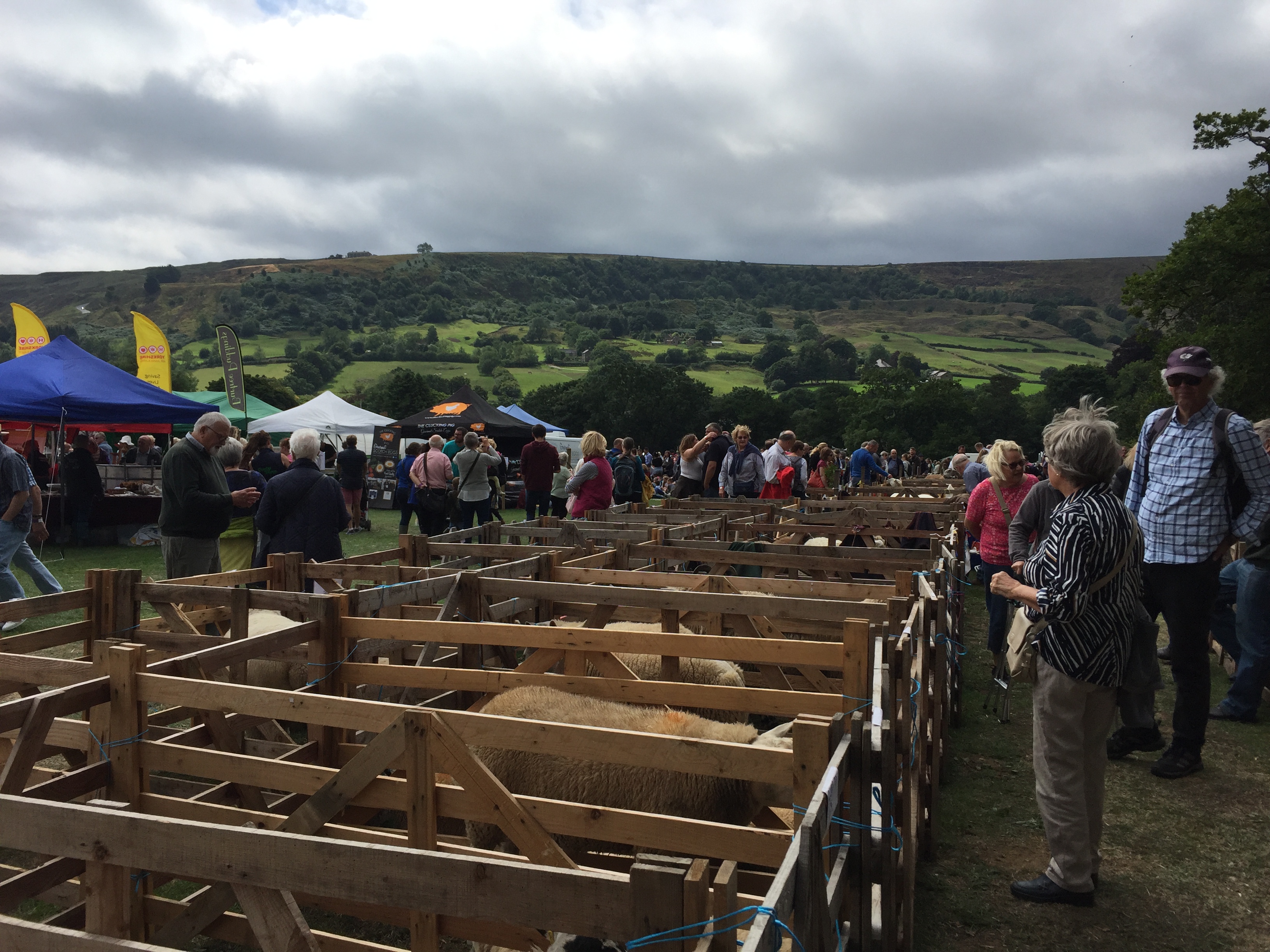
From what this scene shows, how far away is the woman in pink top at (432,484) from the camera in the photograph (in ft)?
47.1

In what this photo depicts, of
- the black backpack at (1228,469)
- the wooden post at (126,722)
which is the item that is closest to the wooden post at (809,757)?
the wooden post at (126,722)

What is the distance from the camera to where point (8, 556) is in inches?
350

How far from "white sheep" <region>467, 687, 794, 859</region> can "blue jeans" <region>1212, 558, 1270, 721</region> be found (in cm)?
458

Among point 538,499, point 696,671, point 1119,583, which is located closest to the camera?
point 1119,583

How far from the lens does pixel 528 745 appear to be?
2.90m

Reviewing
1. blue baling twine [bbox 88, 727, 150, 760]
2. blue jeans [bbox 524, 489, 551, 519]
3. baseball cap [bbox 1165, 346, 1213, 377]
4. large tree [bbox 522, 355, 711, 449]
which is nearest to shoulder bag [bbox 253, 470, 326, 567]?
blue baling twine [bbox 88, 727, 150, 760]

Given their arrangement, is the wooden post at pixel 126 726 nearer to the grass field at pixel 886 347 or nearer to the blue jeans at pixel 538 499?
the blue jeans at pixel 538 499

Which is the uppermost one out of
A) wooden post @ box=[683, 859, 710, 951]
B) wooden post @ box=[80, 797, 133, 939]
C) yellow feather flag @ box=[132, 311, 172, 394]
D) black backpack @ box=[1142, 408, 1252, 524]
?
yellow feather flag @ box=[132, 311, 172, 394]

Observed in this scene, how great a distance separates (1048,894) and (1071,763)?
70 cm

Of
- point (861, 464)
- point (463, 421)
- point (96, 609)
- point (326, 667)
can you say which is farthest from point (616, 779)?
point (463, 421)

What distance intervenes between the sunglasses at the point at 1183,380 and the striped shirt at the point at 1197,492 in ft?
0.85

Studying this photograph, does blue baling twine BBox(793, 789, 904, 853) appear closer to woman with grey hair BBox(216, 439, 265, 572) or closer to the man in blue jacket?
woman with grey hair BBox(216, 439, 265, 572)

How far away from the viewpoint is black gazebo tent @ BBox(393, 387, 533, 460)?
93.7ft

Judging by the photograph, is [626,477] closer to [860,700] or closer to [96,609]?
[96,609]
